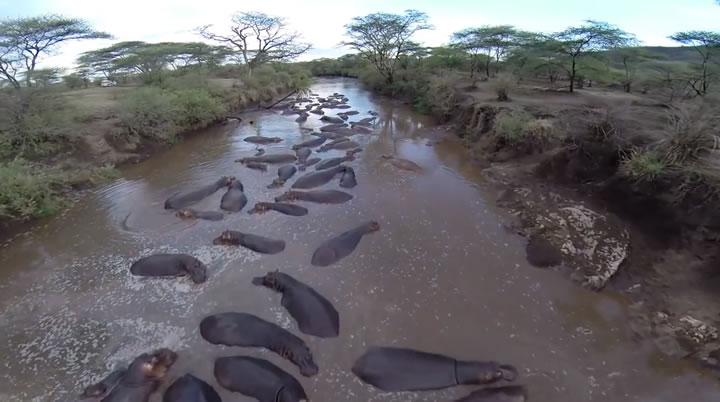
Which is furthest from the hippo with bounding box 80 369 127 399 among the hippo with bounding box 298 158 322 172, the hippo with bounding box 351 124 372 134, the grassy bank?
the hippo with bounding box 351 124 372 134

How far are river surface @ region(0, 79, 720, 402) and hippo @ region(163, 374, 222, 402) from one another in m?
0.39

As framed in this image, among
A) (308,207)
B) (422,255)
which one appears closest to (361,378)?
(422,255)

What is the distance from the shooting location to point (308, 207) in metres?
10.8

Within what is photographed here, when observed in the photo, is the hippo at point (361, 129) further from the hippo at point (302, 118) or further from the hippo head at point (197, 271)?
the hippo head at point (197, 271)

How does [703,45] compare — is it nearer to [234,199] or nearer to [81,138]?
[234,199]

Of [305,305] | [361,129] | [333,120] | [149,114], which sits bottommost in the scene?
[305,305]

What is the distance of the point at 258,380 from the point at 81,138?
14.1 metres

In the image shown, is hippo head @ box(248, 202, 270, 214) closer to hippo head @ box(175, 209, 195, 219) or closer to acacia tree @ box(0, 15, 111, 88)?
hippo head @ box(175, 209, 195, 219)

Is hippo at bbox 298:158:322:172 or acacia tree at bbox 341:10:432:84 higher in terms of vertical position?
acacia tree at bbox 341:10:432:84

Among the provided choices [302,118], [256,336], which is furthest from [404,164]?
[302,118]

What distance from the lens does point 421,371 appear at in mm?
5285

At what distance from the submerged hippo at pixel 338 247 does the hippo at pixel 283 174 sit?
4.21 meters

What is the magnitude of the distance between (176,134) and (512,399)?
1859 centimetres

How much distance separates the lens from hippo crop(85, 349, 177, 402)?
4.93m
